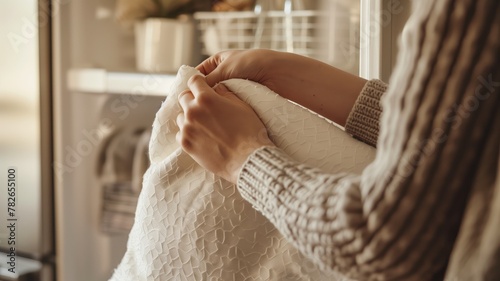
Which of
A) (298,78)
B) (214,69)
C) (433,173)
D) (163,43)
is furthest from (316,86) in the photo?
(163,43)

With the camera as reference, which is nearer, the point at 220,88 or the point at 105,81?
the point at 220,88

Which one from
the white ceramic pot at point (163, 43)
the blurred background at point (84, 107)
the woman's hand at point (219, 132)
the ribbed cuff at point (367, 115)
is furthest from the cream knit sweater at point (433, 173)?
the white ceramic pot at point (163, 43)

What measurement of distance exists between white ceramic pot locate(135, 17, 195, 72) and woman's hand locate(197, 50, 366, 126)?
88 cm

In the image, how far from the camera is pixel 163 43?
63.5 inches

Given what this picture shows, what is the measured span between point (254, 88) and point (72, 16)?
998 mm

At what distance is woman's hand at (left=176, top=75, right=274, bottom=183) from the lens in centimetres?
59

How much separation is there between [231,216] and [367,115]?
194mm

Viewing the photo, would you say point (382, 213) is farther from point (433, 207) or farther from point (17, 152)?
point (17, 152)

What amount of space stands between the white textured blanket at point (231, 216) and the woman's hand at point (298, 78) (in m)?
0.06

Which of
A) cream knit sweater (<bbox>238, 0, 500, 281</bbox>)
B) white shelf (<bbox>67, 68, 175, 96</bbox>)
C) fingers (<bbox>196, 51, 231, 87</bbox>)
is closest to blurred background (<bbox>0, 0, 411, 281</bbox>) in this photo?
white shelf (<bbox>67, 68, 175, 96</bbox>)

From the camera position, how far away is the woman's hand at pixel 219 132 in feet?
1.93

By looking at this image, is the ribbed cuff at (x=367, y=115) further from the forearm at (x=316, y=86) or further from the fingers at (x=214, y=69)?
the fingers at (x=214, y=69)

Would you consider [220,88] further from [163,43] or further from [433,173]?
[163,43]

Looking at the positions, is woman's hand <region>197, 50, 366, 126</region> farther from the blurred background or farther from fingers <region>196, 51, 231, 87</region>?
the blurred background
